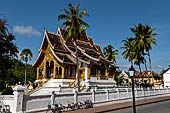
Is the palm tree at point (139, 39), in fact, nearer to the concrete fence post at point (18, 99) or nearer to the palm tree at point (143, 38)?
the palm tree at point (143, 38)

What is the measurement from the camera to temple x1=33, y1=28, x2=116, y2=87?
26.6m

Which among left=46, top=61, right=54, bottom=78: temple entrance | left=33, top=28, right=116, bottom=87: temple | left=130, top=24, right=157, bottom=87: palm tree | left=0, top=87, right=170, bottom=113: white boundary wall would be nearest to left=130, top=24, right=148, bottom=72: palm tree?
left=130, top=24, right=157, bottom=87: palm tree

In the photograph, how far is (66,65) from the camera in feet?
90.6

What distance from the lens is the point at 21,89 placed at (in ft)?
37.1

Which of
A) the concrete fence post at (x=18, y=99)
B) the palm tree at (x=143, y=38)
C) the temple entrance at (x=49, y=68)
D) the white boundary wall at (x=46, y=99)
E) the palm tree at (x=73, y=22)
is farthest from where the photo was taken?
the palm tree at (x=143, y=38)

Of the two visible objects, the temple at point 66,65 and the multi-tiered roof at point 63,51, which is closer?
the temple at point 66,65

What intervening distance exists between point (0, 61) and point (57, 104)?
516cm

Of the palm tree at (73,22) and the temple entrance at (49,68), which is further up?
the palm tree at (73,22)

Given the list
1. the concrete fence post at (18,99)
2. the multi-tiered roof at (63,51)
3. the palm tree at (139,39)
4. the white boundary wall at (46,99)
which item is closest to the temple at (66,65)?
the multi-tiered roof at (63,51)

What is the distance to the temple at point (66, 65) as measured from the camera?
1049 inches

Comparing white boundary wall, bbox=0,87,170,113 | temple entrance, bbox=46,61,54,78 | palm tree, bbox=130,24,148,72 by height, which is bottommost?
white boundary wall, bbox=0,87,170,113

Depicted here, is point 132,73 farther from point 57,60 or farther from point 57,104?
point 57,60

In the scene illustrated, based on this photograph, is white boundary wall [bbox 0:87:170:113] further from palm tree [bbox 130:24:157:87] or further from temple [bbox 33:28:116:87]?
palm tree [bbox 130:24:157:87]

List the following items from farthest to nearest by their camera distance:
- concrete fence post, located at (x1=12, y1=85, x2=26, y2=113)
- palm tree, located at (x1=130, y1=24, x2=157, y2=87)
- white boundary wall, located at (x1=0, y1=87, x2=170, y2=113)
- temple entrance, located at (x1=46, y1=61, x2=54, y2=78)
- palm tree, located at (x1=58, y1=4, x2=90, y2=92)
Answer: palm tree, located at (x1=130, y1=24, x2=157, y2=87) → temple entrance, located at (x1=46, y1=61, x2=54, y2=78) → palm tree, located at (x1=58, y1=4, x2=90, y2=92) → white boundary wall, located at (x1=0, y1=87, x2=170, y2=113) → concrete fence post, located at (x1=12, y1=85, x2=26, y2=113)
